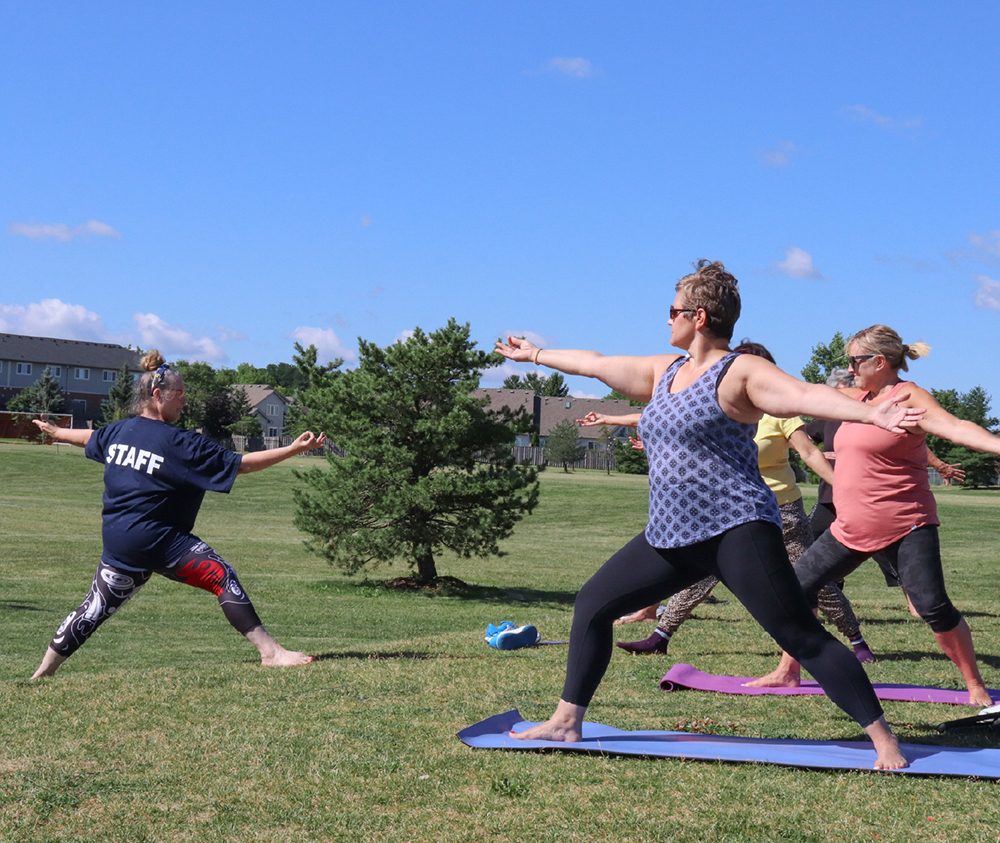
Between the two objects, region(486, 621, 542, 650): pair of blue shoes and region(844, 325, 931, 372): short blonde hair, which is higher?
region(844, 325, 931, 372): short blonde hair

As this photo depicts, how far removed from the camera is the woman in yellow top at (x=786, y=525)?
722 cm

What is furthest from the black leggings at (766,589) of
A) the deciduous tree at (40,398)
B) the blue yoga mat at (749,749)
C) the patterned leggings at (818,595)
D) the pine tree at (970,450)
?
the deciduous tree at (40,398)

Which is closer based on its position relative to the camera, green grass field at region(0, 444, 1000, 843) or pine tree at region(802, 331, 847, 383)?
green grass field at region(0, 444, 1000, 843)

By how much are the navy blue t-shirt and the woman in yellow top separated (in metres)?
3.33

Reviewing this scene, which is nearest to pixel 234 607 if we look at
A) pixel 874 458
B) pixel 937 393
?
pixel 874 458

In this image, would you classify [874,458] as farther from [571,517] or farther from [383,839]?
[571,517]

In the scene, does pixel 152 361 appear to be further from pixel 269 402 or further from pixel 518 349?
pixel 269 402

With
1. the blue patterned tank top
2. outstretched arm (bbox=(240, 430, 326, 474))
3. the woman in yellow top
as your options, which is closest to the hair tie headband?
outstretched arm (bbox=(240, 430, 326, 474))

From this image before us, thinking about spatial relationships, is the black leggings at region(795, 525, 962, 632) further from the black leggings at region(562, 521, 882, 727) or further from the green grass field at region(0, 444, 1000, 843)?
the black leggings at region(562, 521, 882, 727)

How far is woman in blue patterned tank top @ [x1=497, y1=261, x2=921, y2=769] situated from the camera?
13.4ft

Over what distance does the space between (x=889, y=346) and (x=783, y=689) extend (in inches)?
86.1

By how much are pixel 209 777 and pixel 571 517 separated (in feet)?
119

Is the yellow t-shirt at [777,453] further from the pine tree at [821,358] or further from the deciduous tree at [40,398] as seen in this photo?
the deciduous tree at [40,398]

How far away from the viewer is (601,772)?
4.12 meters
